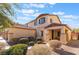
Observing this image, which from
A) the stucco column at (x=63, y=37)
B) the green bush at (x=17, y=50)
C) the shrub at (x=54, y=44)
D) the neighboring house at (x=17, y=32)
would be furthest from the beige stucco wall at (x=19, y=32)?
the stucco column at (x=63, y=37)

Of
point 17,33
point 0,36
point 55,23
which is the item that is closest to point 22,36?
point 17,33

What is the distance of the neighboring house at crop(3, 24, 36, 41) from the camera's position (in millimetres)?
2303

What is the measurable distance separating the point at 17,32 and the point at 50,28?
0.43 m

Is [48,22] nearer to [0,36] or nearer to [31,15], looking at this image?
[31,15]

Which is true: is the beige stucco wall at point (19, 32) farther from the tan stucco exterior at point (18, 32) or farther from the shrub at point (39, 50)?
the shrub at point (39, 50)

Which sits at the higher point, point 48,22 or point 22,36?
point 48,22

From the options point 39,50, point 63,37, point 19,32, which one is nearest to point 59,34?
point 63,37

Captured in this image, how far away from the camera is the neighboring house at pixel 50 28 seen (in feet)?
7.47

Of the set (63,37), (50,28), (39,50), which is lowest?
(39,50)

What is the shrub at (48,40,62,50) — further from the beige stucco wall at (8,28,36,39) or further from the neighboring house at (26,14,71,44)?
the beige stucco wall at (8,28,36,39)

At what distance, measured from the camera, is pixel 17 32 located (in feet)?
7.59

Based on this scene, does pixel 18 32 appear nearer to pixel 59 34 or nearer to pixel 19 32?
pixel 19 32
